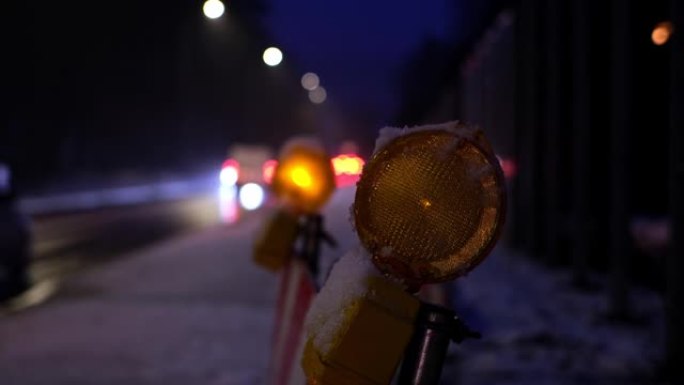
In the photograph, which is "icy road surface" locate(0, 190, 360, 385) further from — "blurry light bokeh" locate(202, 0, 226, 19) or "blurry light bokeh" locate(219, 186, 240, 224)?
"blurry light bokeh" locate(219, 186, 240, 224)

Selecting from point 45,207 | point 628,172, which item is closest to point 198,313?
point 628,172

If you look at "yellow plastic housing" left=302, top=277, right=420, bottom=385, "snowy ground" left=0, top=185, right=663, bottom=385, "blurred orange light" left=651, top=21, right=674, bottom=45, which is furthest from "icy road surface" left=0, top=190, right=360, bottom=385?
"yellow plastic housing" left=302, top=277, right=420, bottom=385

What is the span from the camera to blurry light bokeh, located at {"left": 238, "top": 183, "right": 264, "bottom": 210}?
2972 cm

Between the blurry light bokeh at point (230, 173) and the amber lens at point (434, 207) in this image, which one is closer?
the amber lens at point (434, 207)

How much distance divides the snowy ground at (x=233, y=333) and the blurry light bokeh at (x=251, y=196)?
17161 millimetres

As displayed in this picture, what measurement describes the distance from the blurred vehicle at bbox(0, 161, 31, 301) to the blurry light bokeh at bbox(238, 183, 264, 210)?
17057 millimetres

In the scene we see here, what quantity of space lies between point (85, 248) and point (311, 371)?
16666 millimetres

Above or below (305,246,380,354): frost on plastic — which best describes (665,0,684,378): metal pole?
above

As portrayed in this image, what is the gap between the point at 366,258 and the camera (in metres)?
1.73

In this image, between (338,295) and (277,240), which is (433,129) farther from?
(277,240)

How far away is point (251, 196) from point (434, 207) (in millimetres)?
29413

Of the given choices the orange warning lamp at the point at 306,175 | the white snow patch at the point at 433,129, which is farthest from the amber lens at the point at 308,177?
the white snow patch at the point at 433,129

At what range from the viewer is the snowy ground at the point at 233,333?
21.2ft

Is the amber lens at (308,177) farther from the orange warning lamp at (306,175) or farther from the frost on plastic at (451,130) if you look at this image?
the frost on plastic at (451,130)
